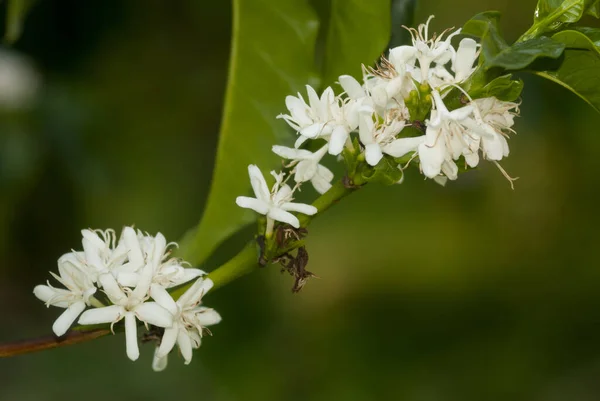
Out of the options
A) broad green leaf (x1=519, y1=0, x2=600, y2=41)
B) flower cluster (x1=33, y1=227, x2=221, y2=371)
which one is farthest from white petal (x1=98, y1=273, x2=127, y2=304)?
broad green leaf (x1=519, y1=0, x2=600, y2=41)

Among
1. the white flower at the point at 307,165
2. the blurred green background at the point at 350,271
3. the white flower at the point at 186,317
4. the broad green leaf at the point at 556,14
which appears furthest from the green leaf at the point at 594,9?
the blurred green background at the point at 350,271

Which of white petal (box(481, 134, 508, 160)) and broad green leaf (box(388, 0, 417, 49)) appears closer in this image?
white petal (box(481, 134, 508, 160))

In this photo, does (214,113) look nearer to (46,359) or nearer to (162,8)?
(162,8)

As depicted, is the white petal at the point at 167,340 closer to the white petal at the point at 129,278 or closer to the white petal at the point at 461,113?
the white petal at the point at 129,278

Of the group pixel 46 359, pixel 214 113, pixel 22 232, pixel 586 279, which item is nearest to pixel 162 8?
pixel 214 113

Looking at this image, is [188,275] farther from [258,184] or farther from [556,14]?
[556,14]

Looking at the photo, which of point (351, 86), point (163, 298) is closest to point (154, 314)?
point (163, 298)

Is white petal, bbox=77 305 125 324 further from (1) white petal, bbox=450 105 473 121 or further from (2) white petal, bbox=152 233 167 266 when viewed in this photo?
(1) white petal, bbox=450 105 473 121
